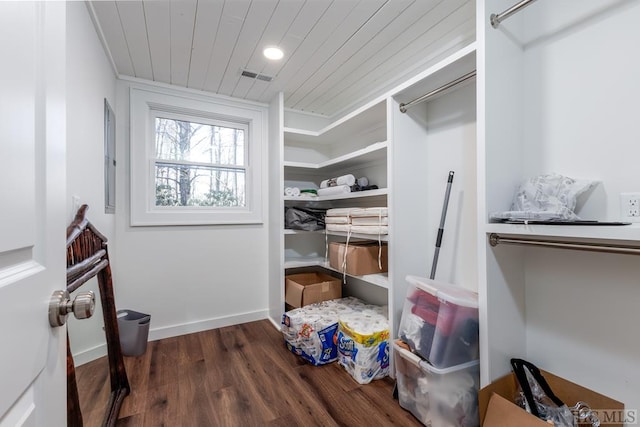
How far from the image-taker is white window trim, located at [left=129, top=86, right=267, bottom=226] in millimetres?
2365

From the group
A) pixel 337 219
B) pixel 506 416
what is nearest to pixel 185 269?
pixel 337 219

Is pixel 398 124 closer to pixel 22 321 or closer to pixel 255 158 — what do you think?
pixel 255 158

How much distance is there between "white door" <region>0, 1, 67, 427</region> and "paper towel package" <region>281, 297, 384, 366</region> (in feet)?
5.00

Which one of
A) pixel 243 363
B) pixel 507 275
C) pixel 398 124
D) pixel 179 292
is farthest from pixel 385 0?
pixel 179 292

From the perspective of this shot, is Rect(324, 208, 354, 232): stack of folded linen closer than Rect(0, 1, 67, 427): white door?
No

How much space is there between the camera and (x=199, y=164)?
2.65 meters

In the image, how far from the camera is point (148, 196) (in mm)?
2441

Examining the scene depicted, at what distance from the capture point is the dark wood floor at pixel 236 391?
146 cm

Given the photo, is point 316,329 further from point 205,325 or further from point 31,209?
point 31,209

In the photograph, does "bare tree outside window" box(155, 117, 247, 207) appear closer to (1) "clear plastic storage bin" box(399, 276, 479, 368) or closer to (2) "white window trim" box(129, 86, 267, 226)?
(2) "white window trim" box(129, 86, 267, 226)

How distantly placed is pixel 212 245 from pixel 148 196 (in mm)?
695

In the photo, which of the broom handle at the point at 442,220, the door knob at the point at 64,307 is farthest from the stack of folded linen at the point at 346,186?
the door knob at the point at 64,307

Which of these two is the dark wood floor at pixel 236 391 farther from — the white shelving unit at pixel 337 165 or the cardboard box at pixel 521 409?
the white shelving unit at pixel 337 165

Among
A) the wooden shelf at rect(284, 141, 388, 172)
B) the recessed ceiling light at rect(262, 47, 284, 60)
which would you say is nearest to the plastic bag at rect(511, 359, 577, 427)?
the wooden shelf at rect(284, 141, 388, 172)
